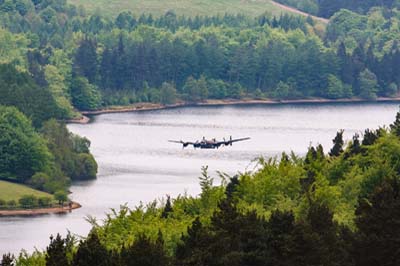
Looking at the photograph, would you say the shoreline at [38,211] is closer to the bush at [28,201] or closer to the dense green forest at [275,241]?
the bush at [28,201]

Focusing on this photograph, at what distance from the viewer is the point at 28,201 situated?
168 meters

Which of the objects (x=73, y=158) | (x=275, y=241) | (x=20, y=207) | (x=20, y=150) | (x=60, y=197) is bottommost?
(x=20, y=207)

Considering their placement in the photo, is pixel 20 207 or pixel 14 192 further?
pixel 14 192

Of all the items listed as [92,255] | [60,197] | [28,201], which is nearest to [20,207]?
[28,201]

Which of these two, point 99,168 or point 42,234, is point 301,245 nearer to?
point 42,234

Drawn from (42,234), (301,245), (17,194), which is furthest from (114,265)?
(17,194)

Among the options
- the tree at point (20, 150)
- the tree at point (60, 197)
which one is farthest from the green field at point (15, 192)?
the tree at point (20, 150)

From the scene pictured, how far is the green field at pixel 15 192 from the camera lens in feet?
560

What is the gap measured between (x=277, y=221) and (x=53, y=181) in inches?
3984

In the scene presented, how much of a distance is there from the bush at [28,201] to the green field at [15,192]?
789 mm

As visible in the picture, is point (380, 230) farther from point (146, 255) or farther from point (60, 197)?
point (60, 197)

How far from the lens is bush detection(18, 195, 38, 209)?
167 m

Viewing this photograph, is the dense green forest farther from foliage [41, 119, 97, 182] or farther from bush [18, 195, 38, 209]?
foliage [41, 119, 97, 182]

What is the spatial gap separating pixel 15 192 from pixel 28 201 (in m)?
4.91
